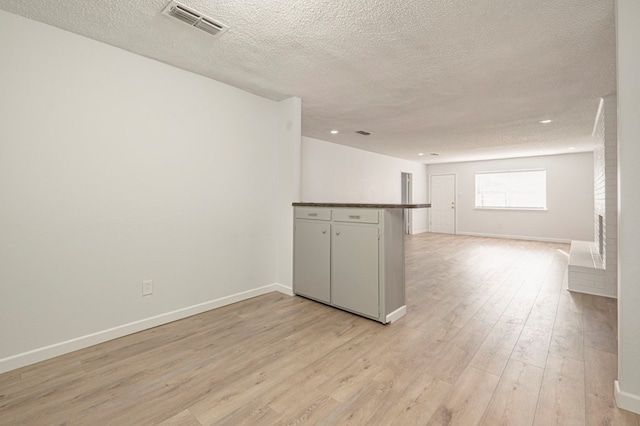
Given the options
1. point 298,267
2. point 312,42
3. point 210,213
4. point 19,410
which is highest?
point 312,42

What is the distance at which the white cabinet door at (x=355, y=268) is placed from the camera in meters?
2.69

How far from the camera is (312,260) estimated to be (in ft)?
10.6

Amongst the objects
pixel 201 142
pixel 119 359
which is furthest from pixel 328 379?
pixel 201 142

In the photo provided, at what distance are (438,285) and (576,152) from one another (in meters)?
6.38

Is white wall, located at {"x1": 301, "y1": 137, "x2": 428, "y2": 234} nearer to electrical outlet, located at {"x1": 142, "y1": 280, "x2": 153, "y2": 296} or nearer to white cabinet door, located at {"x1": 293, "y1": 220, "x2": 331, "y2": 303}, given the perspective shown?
white cabinet door, located at {"x1": 293, "y1": 220, "x2": 331, "y2": 303}

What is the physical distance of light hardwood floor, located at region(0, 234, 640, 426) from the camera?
1537 millimetres

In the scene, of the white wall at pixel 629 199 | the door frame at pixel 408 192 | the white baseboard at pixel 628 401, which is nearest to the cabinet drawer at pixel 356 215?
the white wall at pixel 629 199

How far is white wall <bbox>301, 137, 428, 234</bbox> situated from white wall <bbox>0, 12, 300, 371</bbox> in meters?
2.49

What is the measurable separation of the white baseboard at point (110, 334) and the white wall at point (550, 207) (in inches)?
307

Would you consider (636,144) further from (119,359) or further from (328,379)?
(119,359)

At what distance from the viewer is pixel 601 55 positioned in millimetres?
2453

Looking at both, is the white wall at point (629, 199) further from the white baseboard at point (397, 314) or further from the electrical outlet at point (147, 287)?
the electrical outlet at point (147, 287)

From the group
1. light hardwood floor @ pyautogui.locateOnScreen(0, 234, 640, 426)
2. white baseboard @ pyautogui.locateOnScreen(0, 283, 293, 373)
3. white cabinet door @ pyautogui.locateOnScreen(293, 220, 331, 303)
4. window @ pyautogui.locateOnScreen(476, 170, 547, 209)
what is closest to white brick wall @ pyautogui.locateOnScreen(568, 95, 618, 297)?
light hardwood floor @ pyautogui.locateOnScreen(0, 234, 640, 426)

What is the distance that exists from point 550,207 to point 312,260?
7601 mm
